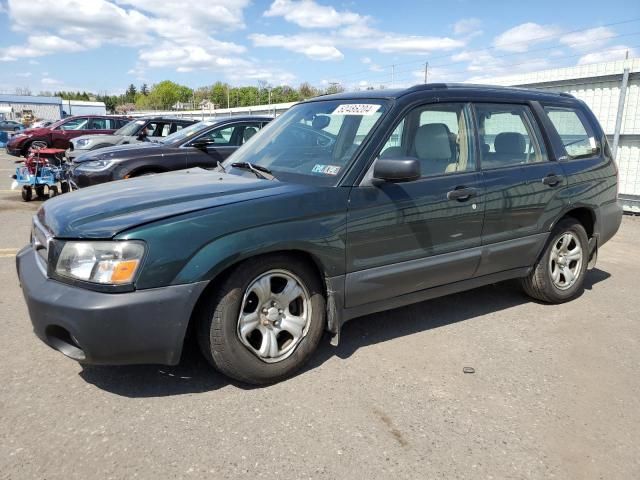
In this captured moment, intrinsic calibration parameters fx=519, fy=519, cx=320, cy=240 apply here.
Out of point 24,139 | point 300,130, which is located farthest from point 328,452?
point 24,139

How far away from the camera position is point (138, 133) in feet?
41.9

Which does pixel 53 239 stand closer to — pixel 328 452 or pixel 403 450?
pixel 328 452

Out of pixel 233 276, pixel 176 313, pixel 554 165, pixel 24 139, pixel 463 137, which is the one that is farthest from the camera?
pixel 24 139

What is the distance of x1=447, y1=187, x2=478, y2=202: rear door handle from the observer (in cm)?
365

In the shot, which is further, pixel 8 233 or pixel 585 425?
A: pixel 8 233

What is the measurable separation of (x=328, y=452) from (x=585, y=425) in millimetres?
1413

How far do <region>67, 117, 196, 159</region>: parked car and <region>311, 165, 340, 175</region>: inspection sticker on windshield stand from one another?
8.54 meters

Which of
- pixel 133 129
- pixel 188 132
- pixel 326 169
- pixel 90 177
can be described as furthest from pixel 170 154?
pixel 133 129

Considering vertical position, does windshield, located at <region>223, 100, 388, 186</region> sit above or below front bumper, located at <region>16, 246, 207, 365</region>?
above

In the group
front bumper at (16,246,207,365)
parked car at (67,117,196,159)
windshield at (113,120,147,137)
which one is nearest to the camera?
front bumper at (16,246,207,365)

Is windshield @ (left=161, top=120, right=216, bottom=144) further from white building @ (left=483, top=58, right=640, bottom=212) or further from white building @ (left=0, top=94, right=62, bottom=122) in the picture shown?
white building @ (left=0, top=94, right=62, bottom=122)

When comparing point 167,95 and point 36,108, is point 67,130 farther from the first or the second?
point 167,95

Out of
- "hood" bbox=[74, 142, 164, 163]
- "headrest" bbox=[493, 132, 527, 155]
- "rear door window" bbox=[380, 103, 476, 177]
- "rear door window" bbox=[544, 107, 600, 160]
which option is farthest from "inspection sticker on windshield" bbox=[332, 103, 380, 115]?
"hood" bbox=[74, 142, 164, 163]

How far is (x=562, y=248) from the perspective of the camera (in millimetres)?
4633
